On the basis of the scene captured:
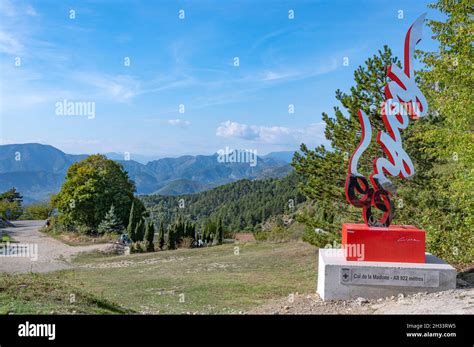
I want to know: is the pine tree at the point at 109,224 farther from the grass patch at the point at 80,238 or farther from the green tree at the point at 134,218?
the green tree at the point at 134,218

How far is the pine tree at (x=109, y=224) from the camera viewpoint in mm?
28337

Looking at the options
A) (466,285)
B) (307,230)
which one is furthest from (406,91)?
(307,230)

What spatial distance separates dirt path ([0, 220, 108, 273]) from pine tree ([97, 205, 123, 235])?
2946mm

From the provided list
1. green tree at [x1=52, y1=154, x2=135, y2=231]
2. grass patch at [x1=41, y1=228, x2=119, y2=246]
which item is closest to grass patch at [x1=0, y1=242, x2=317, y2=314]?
grass patch at [x1=41, y1=228, x2=119, y2=246]

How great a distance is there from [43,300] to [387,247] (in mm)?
6990

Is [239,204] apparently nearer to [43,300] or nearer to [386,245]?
[386,245]

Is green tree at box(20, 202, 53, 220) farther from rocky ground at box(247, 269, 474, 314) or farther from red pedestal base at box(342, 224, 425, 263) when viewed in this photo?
red pedestal base at box(342, 224, 425, 263)

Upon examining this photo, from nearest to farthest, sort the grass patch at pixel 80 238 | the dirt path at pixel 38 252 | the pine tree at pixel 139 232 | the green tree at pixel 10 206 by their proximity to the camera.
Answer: the dirt path at pixel 38 252 < the grass patch at pixel 80 238 < the pine tree at pixel 139 232 < the green tree at pixel 10 206

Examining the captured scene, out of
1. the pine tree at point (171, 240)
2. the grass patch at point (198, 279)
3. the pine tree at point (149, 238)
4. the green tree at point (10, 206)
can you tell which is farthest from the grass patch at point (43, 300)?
the green tree at point (10, 206)

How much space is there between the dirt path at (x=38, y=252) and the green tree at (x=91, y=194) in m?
2.32

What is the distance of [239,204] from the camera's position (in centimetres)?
6550

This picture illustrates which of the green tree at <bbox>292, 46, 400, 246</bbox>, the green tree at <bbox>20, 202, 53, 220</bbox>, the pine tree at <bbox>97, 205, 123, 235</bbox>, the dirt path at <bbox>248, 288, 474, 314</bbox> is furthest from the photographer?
the green tree at <bbox>20, 202, 53, 220</bbox>

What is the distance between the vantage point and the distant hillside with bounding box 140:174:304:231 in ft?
188
